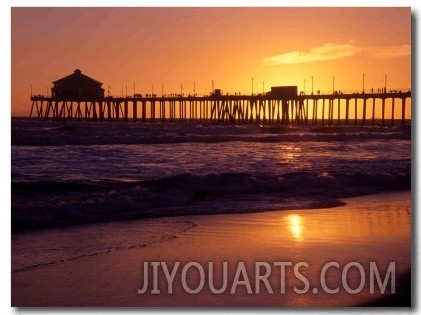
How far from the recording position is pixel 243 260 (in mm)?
4438

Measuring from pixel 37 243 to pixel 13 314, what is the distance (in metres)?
0.74

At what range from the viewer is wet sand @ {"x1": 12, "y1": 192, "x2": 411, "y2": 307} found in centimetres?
392

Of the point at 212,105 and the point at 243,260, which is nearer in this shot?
the point at 243,260

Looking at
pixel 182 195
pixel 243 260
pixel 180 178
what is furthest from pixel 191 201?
pixel 243 260

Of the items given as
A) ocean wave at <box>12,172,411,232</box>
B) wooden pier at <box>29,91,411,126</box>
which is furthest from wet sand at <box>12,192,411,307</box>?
wooden pier at <box>29,91,411,126</box>

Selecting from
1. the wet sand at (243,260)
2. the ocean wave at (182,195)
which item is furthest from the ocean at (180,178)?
the wet sand at (243,260)

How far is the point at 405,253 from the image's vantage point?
4.56 meters

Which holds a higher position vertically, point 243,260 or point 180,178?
point 180,178

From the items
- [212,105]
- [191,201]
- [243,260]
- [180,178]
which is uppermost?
[212,105]

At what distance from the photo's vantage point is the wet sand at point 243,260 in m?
3.92

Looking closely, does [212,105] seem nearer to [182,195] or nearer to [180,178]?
[180,178]

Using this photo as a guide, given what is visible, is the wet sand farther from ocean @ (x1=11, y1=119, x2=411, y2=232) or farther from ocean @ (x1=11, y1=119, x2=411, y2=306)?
ocean @ (x1=11, y1=119, x2=411, y2=232)

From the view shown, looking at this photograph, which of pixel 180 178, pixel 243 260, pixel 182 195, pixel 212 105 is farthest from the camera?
pixel 212 105

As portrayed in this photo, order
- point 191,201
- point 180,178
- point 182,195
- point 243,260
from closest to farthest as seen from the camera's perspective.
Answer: point 243,260
point 191,201
point 182,195
point 180,178
